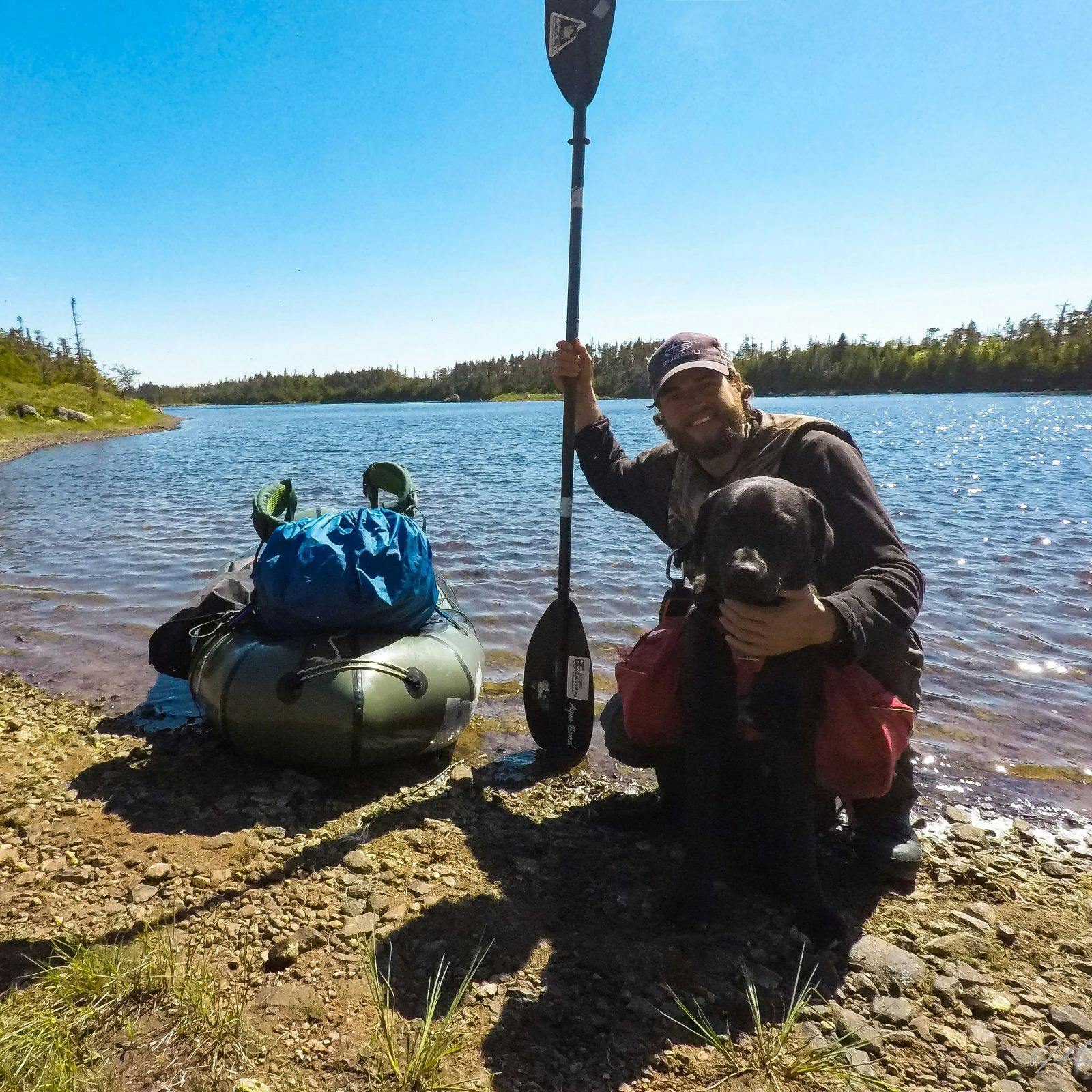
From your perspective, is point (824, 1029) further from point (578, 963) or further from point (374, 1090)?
point (374, 1090)

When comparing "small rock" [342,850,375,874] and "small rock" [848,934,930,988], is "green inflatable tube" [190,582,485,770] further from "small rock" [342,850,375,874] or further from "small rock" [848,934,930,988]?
"small rock" [848,934,930,988]

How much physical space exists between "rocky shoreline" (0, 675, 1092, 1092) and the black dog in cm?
22

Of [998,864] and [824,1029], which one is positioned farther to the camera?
[998,864]

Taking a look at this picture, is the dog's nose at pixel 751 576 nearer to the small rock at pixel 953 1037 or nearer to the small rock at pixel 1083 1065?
the small rock at pixel 953 1037

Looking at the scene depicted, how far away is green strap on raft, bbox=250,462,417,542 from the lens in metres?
5.68

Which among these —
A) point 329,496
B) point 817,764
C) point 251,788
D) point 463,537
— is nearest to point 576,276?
point 817,764

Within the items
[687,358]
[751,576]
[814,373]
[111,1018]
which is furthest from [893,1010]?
[814,373]

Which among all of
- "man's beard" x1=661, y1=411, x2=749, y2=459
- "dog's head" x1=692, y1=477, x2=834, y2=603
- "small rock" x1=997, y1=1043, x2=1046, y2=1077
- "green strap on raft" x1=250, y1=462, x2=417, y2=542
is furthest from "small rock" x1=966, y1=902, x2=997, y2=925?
"green strap on raft" x1=250, y1=462, x2=417, y2=542

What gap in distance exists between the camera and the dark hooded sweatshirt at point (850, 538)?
2.61m

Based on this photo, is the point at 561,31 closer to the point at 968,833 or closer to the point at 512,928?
the point at 512,928

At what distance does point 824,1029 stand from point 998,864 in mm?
1625

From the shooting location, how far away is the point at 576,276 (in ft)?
14.1

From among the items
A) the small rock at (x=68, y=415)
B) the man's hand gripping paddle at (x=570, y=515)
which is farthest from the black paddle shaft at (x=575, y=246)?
the small rock at (x=68, y=415)

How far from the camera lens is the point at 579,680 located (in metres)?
4.52
